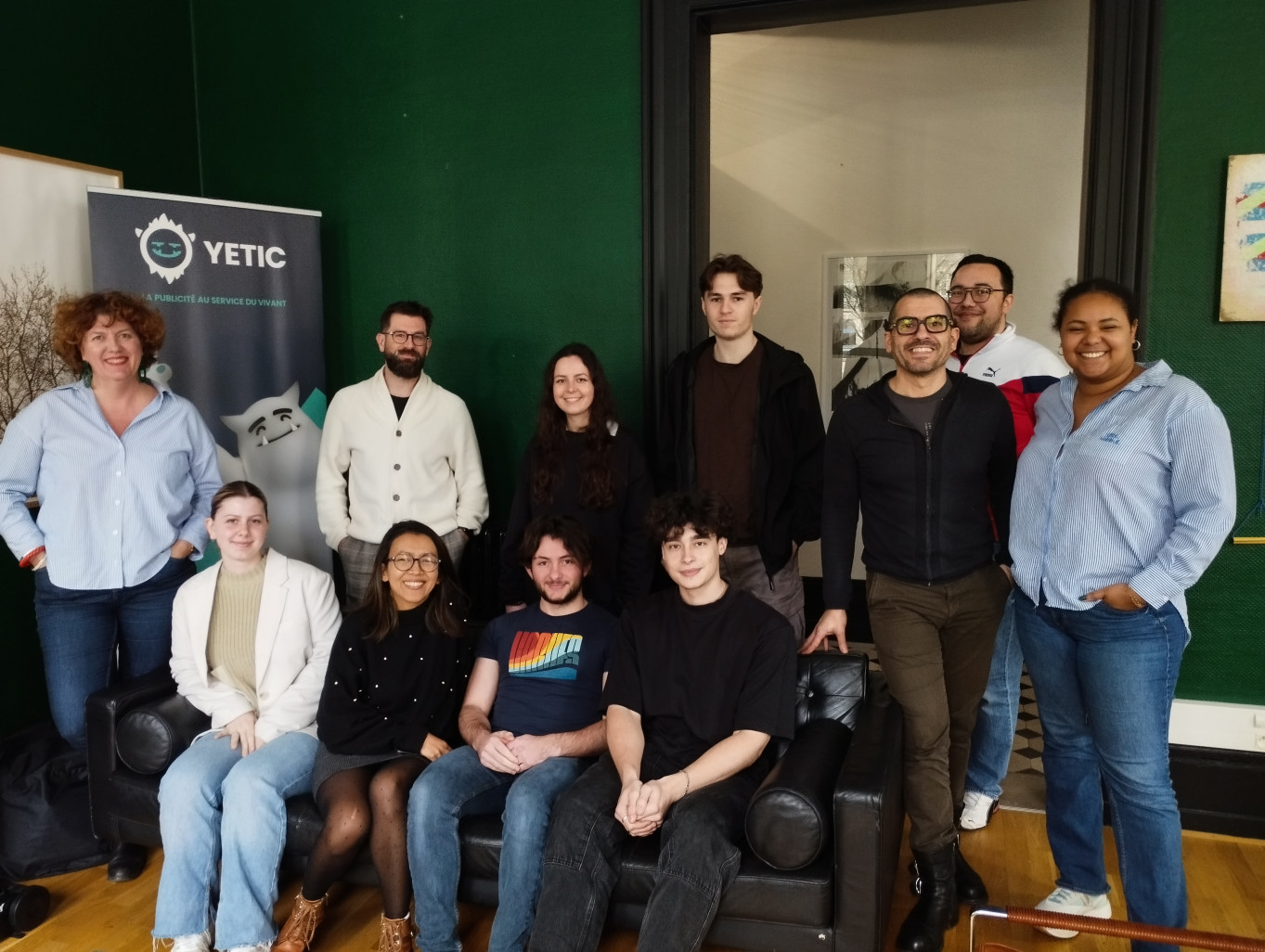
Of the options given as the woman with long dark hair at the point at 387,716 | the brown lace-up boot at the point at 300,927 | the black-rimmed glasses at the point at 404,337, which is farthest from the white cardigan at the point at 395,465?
the brown lace-up boot at the point at 300,927

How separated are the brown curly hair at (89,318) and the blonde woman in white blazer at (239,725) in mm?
602

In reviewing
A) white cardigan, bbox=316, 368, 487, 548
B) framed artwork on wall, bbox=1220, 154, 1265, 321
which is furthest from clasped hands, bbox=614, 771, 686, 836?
framed artwork on wall, bbox=1220, 154, 1265, 321

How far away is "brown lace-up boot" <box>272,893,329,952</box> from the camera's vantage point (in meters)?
2.50

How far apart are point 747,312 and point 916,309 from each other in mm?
683

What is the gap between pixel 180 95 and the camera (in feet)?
13.9

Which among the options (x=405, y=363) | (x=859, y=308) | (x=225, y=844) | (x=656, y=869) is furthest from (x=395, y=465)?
(x=859, y=308)

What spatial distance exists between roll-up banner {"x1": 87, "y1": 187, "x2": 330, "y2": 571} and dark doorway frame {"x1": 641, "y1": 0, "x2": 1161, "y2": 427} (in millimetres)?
1415

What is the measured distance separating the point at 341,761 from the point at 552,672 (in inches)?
23.6

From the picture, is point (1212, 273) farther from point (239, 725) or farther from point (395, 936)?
point (239, 725)

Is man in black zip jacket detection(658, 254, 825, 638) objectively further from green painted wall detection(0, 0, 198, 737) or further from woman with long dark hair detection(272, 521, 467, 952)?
green painted wall detection(0, 0, 198, 737)

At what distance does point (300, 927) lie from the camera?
251cm

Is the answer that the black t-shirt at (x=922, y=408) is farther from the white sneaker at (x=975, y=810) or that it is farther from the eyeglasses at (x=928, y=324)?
the white sneaker at (x=975, y=810)

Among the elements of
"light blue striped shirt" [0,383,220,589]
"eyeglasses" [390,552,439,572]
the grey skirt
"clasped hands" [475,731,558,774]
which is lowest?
the grey skirt

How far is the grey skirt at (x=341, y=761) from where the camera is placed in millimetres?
2615
